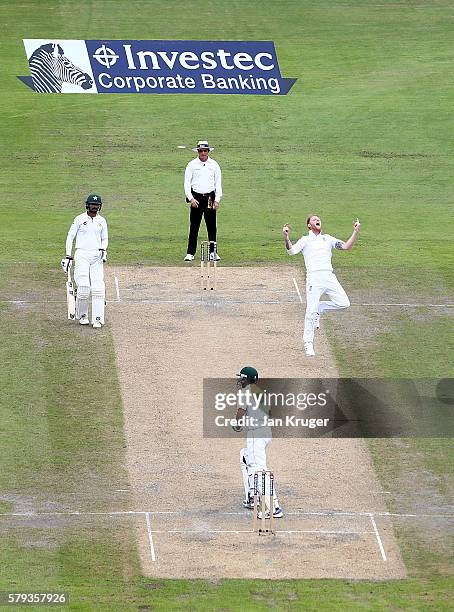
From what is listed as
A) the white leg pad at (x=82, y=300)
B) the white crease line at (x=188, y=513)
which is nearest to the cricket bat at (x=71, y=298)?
the white leg pad at (x=82, y=300)

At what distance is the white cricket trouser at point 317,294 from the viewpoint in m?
24.1

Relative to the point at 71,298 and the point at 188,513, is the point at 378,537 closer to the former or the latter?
the point at 188,513

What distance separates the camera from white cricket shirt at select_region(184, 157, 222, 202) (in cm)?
2808

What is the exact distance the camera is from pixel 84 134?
124 feet

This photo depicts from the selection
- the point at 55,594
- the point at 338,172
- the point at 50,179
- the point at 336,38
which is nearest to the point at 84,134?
the point at 50,179

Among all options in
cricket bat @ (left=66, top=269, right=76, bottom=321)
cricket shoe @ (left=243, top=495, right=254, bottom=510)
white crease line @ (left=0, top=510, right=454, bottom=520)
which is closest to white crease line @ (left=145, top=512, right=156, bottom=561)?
white crease line @ (left=0, top=510, right=454, bottom=520)

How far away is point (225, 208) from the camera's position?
3353cm

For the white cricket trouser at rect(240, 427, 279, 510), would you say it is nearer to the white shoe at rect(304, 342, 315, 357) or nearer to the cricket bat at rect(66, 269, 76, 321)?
the white shoe at rect(304, 342, 315, 357)

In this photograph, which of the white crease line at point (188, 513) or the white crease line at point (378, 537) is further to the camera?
the white crease line at point (188, 513)

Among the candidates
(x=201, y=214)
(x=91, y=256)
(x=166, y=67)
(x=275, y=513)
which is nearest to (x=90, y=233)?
(x=91, y=256)

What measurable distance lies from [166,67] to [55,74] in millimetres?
3051

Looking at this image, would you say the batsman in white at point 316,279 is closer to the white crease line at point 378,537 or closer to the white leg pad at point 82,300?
the white leg pad at point 82,300

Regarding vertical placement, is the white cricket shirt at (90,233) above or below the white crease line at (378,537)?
above

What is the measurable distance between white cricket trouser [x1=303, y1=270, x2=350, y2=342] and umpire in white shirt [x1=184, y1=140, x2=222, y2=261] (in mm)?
4419
